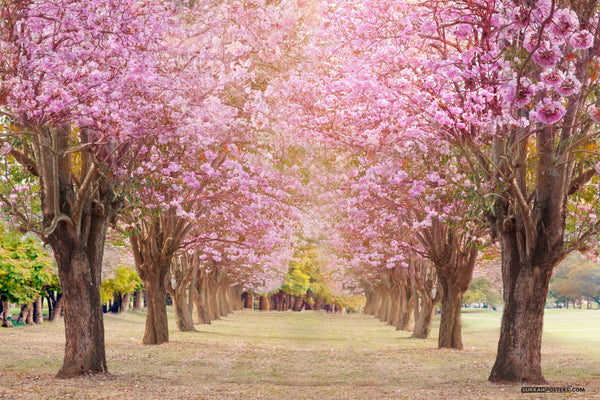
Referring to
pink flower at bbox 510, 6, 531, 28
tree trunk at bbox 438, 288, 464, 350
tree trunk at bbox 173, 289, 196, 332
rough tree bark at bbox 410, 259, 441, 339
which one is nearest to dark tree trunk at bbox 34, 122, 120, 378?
pink flower at bbox 510, 6, 531, 28

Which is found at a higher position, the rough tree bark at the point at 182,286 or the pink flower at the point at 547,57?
the pink flower at the point at 547,57

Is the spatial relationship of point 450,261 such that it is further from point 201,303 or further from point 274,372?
point 201,303

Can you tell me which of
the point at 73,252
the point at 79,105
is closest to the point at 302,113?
the point at 79,105

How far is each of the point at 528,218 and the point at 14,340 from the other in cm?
2243

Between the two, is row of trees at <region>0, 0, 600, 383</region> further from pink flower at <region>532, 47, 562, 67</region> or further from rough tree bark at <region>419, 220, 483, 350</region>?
rough tree bark at <region>419, 220, 483, 350</region>

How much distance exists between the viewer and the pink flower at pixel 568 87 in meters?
8.32

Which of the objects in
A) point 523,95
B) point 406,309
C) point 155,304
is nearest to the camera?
point 523,95

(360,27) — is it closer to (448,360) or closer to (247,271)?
(448,360)

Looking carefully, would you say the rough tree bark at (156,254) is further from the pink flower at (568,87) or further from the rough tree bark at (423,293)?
the pink flower at (568,87)

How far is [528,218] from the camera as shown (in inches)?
574

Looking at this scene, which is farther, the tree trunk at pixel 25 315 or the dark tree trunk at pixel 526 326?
the tree trunk at pixel 25 315

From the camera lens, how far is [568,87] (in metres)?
8.39

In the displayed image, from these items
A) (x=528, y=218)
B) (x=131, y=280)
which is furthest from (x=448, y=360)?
(x=131, y=280)

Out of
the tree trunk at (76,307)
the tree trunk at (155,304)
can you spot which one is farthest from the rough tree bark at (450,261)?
the tree trunk at (76,307)
